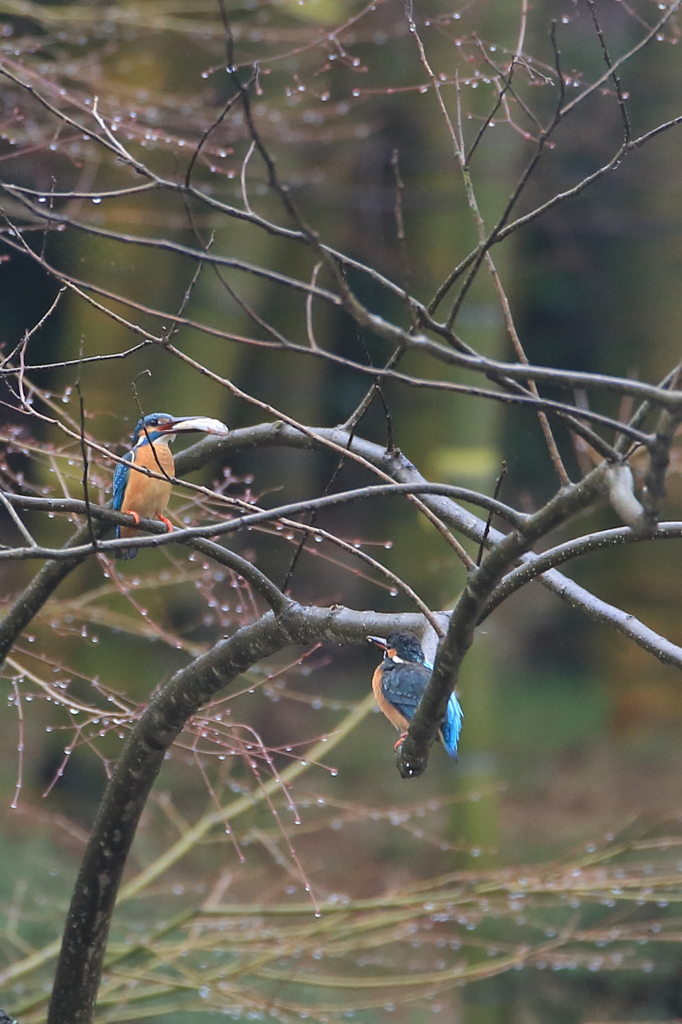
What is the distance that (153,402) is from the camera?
4609 mm

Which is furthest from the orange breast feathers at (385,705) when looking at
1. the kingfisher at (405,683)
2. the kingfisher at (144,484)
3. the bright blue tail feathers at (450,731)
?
the kingfisher at (144,484)

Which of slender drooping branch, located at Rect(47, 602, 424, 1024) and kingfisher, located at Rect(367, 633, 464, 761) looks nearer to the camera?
slender drooping branch, located at Rect(47, 602, 424, 1024)

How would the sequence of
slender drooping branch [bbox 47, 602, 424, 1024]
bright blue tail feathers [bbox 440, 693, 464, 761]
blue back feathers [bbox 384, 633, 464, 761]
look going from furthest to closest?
bright blue tail feathers [bbox 440, 693, 464, 761], blue back feathers [bbox 384, 633, 464, 761], slender drooping branch [bbox 47, 602, 424, 1024]

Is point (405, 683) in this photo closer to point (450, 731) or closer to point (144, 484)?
point (450, 731)

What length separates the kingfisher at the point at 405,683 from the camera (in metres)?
1.96

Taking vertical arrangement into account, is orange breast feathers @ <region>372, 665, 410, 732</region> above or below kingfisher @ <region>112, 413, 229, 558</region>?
below

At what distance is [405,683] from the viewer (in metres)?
2.09

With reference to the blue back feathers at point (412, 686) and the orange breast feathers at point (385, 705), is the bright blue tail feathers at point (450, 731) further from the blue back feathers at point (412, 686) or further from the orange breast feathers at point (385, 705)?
the orange breast feathers at point (385, 705)

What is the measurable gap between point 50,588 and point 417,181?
350 centimetres

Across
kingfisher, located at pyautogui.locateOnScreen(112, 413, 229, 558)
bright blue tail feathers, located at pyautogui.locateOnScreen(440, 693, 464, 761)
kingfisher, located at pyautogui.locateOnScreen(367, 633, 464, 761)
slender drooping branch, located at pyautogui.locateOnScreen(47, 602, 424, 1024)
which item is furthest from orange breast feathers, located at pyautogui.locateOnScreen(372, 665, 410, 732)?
kingfisher, located at pyautogui.locateOnScreen(112, 413, 229, 558)

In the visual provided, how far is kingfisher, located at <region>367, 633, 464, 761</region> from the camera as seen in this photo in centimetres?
196

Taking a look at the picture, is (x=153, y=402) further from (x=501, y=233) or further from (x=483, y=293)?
(x=501, y=233)

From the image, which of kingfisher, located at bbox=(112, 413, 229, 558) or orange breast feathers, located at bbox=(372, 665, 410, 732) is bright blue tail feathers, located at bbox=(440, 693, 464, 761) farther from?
kingfisher, located at bbox=(112, 413, 229, 558)

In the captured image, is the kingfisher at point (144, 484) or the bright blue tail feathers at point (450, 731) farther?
the kingfisher at point (144, 484)
